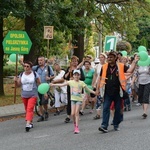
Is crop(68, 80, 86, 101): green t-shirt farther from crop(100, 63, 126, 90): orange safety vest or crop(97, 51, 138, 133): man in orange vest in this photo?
crop(100, 63, 126, 90): orange safety vest

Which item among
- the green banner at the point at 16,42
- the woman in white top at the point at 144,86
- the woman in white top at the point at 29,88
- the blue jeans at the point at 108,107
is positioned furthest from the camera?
the green banner at the point at 16,42

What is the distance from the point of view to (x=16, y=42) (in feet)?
52.9

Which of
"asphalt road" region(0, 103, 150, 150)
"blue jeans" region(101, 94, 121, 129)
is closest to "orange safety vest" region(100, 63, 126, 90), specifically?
"blue jeans" region(101, 94, 121, 129)

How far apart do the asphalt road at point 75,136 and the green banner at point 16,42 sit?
172 inches

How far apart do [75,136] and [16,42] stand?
7448 mm

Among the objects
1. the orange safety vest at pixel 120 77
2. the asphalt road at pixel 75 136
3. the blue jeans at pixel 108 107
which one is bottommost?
the asphalt road at pixel 75 136

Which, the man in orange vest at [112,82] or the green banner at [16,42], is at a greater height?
the green banner at [16,42]

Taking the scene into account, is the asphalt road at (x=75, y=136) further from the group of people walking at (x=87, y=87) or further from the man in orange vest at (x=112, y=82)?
the man in orange vest at (x=112, y=82)

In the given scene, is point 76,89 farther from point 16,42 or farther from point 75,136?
point 16,42

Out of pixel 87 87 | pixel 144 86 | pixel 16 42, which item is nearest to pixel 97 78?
pixel 144 86

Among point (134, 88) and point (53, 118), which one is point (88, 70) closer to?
point (53, 118)

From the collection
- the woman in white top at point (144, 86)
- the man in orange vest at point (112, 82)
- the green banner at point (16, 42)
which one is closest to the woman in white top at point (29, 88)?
the man in orange vest at point (112, 82)

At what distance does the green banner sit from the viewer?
16016mm

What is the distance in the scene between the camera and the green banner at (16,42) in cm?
1602
